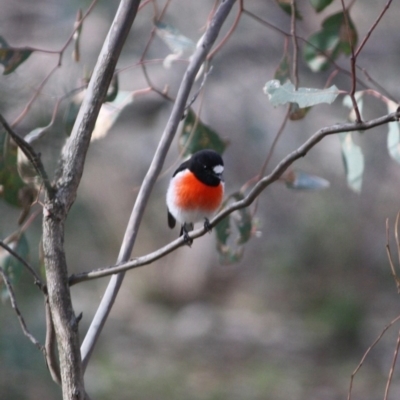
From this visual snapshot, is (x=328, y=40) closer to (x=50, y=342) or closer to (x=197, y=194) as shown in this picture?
(x=197, y=194)

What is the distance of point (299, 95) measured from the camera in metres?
1.40

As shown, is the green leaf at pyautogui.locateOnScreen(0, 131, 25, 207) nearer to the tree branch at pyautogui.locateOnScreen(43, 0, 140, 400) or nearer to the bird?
the bird

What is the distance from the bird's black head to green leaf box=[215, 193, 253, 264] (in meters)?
0.12

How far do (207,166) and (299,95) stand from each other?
1.06 meters

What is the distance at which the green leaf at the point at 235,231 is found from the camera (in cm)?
240

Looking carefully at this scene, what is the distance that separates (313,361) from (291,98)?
5349 mm

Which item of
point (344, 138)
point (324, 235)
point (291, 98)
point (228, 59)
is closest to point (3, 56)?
point (291, 98)

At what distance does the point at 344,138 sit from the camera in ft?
7.57

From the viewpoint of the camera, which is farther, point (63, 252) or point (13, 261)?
point (13, 261)

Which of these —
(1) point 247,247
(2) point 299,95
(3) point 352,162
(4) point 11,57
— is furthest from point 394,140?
(1) point 247,247

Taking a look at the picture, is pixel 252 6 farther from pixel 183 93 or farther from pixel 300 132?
pixel 183 93

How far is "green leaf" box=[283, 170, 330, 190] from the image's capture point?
2.34m

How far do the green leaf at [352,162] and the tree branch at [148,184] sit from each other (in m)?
0.71

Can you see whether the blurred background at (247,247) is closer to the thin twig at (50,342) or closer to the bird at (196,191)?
the bird at (196,191)
